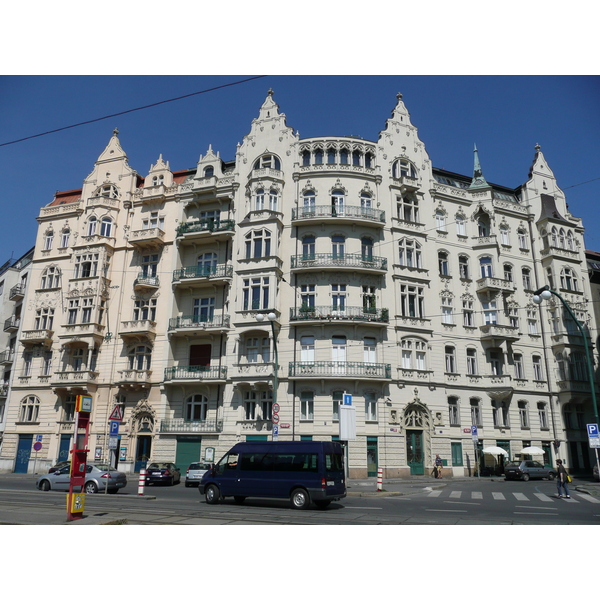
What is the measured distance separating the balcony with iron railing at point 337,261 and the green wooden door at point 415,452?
40.1ft

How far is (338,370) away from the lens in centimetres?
3441

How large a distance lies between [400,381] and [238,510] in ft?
→ 69.8

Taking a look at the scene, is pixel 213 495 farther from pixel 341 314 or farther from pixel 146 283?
pixel 146 283

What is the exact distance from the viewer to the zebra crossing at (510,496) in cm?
2119

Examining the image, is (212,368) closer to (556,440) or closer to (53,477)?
(53,477)

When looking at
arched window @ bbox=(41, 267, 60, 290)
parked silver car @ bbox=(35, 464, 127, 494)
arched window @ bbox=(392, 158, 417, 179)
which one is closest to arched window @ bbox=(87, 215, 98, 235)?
arched window @ bbox=(41, 267, 60, 290)

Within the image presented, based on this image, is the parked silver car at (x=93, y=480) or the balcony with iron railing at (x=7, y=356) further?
the balcony with iron railing at (x=7, y=356)

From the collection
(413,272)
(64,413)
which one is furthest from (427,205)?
(64,413)

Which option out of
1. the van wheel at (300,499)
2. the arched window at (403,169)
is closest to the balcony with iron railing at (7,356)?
the van wheel at (300,499)

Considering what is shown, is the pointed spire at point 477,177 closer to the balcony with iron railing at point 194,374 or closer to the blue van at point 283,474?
the balcony with iron railing at point 194,374

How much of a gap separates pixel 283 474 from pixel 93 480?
10707 mm

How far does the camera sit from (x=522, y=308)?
4225 centimetres

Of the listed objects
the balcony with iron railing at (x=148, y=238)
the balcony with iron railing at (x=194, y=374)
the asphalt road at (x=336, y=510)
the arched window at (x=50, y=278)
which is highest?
the balcony with iron railing at (x=148, y=238)

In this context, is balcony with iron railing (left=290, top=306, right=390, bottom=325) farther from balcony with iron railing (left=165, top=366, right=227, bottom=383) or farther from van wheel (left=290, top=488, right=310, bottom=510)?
van wheel (left=290, top=488, right=310, bottom=510)
